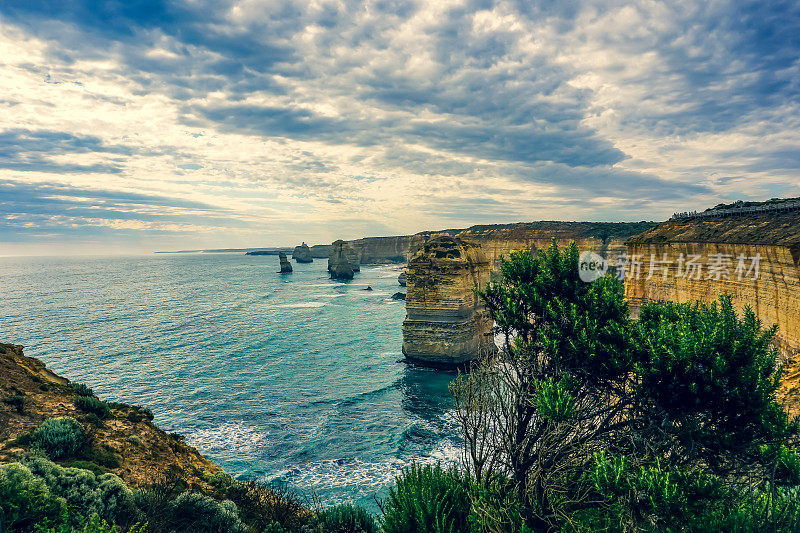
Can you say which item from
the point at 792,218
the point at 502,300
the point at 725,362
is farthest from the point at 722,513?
the point at 792,218

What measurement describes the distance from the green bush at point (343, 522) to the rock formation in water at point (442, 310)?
25.0 metres

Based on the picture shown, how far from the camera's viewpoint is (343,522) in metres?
12.3

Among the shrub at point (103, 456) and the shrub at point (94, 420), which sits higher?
the shrub at point (94, 420)

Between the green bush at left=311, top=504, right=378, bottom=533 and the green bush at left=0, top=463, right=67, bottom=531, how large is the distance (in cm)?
691

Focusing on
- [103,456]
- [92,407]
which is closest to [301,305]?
[92,407]

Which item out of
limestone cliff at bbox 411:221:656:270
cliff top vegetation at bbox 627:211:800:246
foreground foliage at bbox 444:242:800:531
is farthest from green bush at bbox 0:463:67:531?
limestone cliff at bbox 411:221:656:270

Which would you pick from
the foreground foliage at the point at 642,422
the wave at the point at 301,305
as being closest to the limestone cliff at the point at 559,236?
the wave at the point at 301,305

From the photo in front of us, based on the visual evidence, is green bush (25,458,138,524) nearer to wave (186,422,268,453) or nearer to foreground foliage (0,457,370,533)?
foreground foliage (0,457,370,533)

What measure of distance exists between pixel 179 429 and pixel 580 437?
25853 mm

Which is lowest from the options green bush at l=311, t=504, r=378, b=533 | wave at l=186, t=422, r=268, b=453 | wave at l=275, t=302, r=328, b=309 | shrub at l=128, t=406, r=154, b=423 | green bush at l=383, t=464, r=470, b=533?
wave at l=186, t=422, r=268, b=453

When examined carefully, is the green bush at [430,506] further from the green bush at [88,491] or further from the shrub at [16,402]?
the shrub at [16,402]

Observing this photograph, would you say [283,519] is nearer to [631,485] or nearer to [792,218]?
[631,485]

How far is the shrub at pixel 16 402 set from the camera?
542 inches

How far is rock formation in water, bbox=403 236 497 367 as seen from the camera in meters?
37.3
